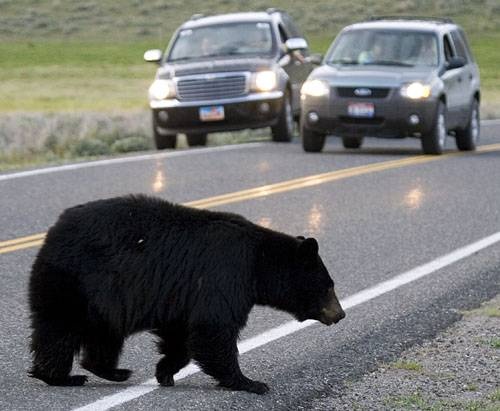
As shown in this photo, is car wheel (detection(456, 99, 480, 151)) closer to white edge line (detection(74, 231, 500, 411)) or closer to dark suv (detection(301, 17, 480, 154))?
dark suv (detection(301, 17, 480, 154))

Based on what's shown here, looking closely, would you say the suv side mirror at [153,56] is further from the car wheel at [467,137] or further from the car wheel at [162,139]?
the car wheel at [467,137]

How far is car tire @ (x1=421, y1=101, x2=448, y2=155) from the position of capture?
70.4 ft

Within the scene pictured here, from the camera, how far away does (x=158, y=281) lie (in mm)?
7086

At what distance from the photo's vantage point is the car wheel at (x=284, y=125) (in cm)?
2339

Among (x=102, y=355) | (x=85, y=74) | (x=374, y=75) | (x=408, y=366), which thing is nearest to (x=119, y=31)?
(x=85, y=74)

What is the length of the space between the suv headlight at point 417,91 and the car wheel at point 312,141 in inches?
50.3

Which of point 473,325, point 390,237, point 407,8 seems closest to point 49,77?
point 407,8

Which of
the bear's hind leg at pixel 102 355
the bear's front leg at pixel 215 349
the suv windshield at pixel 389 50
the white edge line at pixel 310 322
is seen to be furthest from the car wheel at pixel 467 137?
the bear's front leg at pixel 215 349

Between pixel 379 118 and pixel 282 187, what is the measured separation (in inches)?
179

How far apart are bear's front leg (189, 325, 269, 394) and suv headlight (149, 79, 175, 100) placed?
16.0 m

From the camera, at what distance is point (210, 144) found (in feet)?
81.0

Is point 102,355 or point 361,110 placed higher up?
point 102,355

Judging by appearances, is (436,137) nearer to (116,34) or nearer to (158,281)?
(158,281)

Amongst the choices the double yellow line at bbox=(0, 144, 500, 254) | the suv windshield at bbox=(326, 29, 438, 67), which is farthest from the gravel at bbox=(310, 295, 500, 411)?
the suv windshield at bbox=(326, 29, 438, 67)
